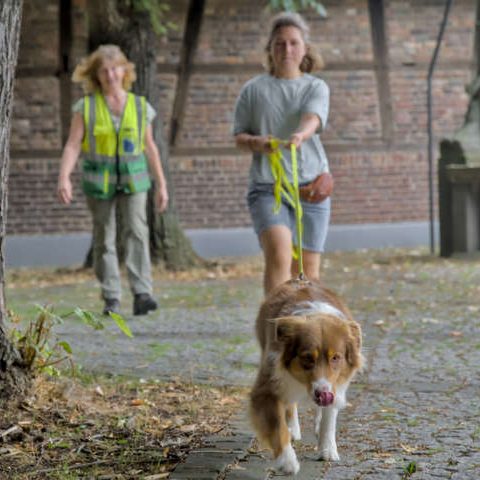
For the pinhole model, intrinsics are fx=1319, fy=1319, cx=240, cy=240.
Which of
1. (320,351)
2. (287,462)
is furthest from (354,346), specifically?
(287,462)

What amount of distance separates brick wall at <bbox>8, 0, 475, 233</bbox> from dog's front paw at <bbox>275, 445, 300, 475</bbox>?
12.3 meters

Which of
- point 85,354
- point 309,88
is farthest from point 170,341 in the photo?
point 309,88

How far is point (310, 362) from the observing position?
4.43 meters

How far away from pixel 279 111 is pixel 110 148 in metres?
2.71

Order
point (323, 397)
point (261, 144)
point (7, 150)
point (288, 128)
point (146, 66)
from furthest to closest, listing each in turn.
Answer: point (146, 66)
point (288, 128)
point (261, 144)
point (7, 150)
point (323, 397)

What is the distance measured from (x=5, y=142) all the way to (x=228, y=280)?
7.80 meters

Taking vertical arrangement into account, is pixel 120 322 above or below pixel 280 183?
below

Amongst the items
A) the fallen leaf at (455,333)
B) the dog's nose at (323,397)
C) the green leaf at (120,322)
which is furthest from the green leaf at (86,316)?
the fallen leaf at (455,333)

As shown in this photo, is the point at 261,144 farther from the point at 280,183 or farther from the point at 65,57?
the point at 65,57

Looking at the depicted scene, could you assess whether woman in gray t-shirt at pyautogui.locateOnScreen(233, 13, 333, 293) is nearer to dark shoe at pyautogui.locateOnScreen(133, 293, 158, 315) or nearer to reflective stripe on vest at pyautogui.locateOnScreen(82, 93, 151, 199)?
reflective stripe on vest at pyautogui.locateOnScreen(82, 93, 151, 199)

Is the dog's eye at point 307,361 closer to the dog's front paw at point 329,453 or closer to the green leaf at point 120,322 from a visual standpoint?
the dog's front paw at point 329,453

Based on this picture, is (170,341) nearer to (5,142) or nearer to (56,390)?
(56,390)

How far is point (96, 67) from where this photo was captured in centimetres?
941

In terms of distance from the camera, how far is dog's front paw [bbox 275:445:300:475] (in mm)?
4621
